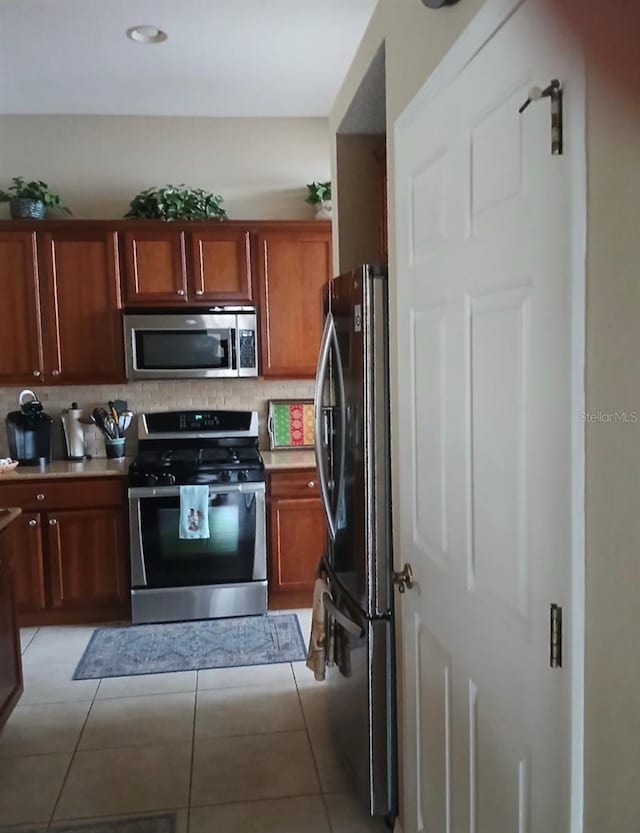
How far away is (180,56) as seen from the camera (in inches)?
138

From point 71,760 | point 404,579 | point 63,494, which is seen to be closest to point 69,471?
point 63,494

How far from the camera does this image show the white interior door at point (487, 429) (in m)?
1.09

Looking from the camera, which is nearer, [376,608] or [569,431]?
[569,431]

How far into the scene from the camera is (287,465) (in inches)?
158

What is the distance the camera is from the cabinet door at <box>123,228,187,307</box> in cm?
408

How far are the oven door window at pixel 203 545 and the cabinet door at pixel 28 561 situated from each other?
22.8 inches

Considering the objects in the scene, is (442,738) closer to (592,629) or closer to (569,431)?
(592,629)

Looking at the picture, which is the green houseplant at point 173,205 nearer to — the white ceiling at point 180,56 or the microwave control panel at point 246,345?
the white ceiling at point 180,56

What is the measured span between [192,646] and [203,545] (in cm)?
56

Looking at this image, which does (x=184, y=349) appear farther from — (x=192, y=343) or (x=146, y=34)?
(x=146, y=34)

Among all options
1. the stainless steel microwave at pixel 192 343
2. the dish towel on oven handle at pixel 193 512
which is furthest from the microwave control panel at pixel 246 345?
the dish towel on oven handle at pixel 193 512

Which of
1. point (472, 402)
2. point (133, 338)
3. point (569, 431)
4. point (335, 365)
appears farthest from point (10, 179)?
point (569, 431)

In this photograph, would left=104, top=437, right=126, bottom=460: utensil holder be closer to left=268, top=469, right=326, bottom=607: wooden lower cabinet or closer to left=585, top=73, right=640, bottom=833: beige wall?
left=268, top=469, right=326, bottom=607: wooden lower cabinet

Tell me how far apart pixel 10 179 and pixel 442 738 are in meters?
4.08
